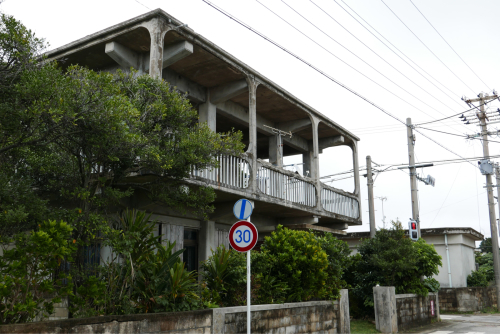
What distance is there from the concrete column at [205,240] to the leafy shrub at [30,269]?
7.95 m

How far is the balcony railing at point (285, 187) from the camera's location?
548 inches

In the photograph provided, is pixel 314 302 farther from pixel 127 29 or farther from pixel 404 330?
pixel 127 29

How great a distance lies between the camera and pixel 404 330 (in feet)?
48.7

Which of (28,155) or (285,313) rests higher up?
(28,155)

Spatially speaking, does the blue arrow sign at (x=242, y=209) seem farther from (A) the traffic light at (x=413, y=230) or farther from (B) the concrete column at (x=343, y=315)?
(A) the traffic light at (x=413, y=230)

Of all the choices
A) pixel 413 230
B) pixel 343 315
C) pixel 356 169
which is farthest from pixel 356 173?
pixel 343 315

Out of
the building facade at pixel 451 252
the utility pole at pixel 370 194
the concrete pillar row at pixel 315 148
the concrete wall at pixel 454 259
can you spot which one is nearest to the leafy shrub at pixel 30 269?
the concrete pillar row at pixel 315 148

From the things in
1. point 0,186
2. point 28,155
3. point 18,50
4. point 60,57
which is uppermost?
point 60,57

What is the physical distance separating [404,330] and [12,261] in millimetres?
12379

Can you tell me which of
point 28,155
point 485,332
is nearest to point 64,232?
point 28,155

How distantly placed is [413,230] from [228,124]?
8.43 m

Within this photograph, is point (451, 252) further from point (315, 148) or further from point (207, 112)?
point (207, 112)

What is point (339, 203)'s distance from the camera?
707 inches

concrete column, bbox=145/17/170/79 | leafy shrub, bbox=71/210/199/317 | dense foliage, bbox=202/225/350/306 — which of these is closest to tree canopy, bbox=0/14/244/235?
leafy shrub, bbox=71/210/199/317
